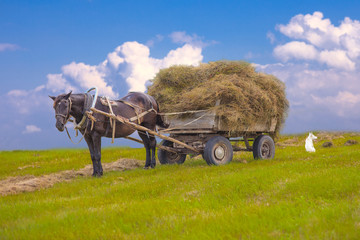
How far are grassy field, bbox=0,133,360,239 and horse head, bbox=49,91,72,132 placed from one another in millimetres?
1634

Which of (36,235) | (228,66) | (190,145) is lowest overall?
(36,235)

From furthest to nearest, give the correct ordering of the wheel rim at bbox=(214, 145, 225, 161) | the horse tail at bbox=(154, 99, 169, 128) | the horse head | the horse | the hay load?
the horse tail at bbox=(154, 99, 169, 128), the wheel rim at bbox=(214, 145, 225, 161), the hay load, the horse, the horse head

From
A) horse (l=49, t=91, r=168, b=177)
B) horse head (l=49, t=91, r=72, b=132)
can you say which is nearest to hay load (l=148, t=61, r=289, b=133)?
horse (l=49, t=91, r=168, b=177)

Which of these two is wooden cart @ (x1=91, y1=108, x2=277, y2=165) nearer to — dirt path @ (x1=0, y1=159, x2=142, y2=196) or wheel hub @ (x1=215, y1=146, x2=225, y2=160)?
wheel hub @ (x1=215, y1=146, x2=225, y2=160)

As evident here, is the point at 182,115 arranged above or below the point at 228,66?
below

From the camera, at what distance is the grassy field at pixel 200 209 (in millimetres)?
4172

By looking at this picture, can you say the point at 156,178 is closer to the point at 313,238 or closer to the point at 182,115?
the point at 182,115

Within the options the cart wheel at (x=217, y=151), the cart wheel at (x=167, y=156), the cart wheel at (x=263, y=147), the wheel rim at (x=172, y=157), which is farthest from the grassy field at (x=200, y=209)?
the wheel rim at (x=172, y=157)

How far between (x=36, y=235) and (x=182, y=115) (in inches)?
264

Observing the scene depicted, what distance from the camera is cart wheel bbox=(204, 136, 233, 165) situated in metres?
9.90

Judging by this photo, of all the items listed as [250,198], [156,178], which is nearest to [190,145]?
[156,178]

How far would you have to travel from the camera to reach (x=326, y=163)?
31.1 feet

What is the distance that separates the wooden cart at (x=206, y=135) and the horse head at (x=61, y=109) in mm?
704

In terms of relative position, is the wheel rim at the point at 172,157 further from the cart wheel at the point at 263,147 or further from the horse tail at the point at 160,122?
the cart wheel at the point at 263,147
